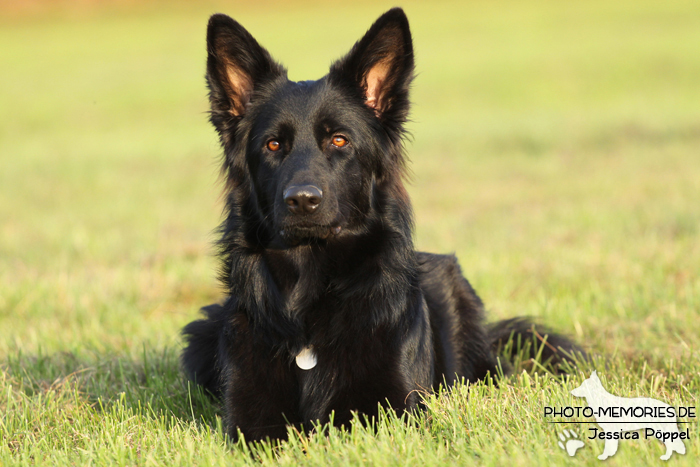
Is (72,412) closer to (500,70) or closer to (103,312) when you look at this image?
(103,312)

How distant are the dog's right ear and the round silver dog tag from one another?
1.45 metres

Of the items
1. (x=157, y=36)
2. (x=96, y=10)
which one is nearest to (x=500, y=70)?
(x=157, y=36)

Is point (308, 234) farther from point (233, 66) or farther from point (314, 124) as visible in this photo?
point (233, 66)

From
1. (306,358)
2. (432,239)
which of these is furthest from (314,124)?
(432,239)

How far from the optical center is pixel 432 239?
9.27 metres

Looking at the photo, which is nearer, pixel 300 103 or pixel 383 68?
pixel 300 103

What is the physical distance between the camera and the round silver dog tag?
3.58 m

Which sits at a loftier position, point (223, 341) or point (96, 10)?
point (96, 10)

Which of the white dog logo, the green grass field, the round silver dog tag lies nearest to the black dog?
the round silver dog tag

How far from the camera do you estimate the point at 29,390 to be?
4.40 meters

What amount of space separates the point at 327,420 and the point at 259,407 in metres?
0.37

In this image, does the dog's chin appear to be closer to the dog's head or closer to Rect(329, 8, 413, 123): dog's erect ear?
the dog's head

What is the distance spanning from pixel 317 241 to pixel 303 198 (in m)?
0.42

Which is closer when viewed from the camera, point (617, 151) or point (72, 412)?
point (72, 412)
